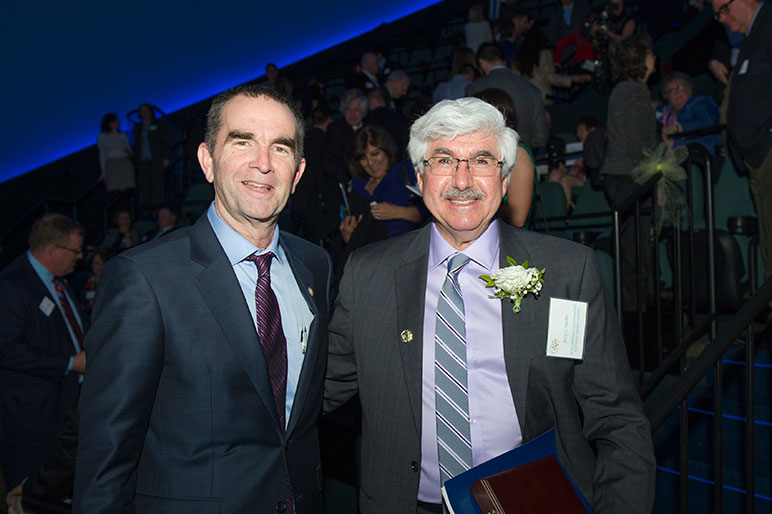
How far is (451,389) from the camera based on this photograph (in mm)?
1811

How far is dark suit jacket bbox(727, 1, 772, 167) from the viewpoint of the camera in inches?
146

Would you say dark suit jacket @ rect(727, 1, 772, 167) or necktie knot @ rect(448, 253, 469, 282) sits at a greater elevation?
dark suit jacket @ rect(727, 1, 772, 167)

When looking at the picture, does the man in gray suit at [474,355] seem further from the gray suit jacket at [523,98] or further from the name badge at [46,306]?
the name badge at [46,306]

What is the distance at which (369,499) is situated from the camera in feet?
6.20

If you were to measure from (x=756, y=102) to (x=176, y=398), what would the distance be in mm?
3840

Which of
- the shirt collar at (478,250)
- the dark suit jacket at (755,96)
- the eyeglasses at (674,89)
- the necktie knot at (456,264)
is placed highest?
the eyeglasses at (674,89)

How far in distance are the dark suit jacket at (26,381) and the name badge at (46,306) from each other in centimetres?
2

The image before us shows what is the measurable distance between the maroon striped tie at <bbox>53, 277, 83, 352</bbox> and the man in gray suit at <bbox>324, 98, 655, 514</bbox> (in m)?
3.08

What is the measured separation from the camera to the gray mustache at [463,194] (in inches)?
74.7

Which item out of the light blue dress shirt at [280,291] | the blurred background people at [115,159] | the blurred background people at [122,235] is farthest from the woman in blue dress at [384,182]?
the blurred background people at [115,159]

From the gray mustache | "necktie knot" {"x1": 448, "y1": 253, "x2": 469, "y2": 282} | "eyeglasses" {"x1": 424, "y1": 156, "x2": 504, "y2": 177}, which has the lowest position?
"necktie knot" {"x1": 448, "y1": 253, "x2": 469, "y2": 282}

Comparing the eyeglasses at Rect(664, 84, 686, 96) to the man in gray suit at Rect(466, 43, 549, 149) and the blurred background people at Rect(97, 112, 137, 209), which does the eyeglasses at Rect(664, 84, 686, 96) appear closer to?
the man in gray suit at Rect(466, 43, 549, 149)

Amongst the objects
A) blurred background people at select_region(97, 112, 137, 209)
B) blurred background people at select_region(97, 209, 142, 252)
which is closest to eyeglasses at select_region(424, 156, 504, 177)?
blurred background people at select_region(97, 209, 142, 252)

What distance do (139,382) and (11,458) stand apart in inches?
122
